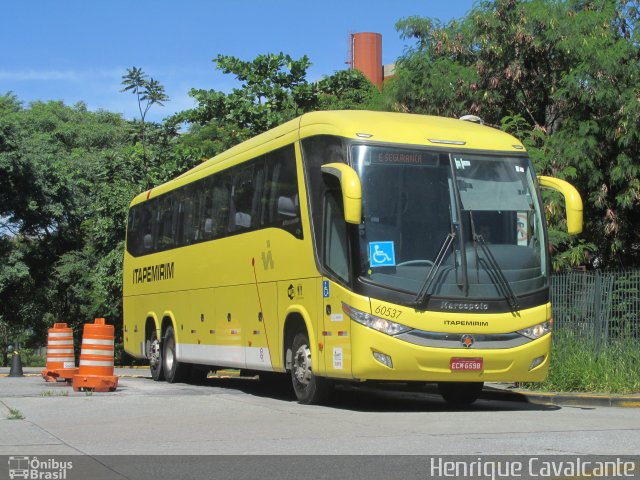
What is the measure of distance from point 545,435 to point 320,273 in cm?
431

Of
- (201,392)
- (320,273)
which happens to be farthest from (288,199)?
(201,392)

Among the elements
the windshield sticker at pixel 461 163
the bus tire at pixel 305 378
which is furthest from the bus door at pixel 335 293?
the windshield sticker at pixel 461 163

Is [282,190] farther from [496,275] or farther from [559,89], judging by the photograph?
[559,89]

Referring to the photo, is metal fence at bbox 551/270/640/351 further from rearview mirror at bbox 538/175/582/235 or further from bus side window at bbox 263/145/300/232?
bus side window at bbox 263/145/300/232

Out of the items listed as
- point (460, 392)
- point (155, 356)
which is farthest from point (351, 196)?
point (155, 356)

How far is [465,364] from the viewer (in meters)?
12.7

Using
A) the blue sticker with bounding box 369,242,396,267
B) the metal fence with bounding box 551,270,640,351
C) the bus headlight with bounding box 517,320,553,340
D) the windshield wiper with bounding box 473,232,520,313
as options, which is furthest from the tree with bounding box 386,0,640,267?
the blue sticker with bounding box 369,242,396,267

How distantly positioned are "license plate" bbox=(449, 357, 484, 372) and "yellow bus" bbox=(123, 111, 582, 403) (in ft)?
0.05

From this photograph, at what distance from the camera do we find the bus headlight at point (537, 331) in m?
13.1

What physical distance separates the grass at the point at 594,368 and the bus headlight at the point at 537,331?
3244 millimetres

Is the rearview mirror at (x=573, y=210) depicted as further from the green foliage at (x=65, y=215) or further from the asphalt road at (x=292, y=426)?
the green foliage at (x=65, y=215)

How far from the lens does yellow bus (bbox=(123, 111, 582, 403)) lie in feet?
41.4

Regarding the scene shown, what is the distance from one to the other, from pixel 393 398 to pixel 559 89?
9.99 meters
